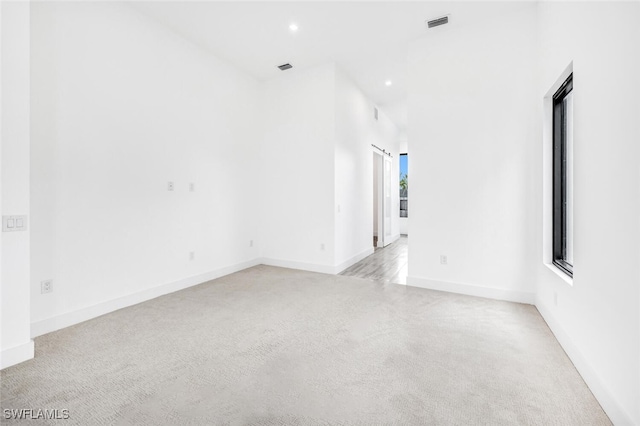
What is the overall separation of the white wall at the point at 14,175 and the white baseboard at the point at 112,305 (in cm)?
49

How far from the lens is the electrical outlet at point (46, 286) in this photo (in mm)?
2529

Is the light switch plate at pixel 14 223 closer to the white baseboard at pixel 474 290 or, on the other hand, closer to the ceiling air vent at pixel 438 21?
the white baseboard at pixel 474 290

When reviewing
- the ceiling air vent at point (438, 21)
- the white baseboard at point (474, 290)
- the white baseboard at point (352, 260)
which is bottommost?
the white baseboard at point (474, 290)

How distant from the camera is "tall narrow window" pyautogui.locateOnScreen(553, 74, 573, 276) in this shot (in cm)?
265

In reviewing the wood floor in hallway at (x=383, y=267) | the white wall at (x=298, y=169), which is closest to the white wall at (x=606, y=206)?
the wood floor in hallway at (x=383, y=267)

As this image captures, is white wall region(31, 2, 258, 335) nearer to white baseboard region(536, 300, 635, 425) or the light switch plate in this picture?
the light switch plate

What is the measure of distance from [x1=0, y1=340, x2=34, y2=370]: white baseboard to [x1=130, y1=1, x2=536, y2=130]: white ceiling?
3397 mm

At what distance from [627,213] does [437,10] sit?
293cm

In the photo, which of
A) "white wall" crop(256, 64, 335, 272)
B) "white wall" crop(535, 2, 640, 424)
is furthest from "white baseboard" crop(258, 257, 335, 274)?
"white wall" crop(535, 2, 640, 424)

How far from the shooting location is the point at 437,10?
3275 millimetres

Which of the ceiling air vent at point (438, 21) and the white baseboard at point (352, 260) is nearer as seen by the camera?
the ceiling air vent at point (438, 21)

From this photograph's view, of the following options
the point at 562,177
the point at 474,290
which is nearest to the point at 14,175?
the point at 474,290

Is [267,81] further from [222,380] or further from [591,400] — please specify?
[591,400]

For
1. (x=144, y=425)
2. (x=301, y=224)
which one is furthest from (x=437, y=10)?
(x=144, y=425)
